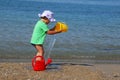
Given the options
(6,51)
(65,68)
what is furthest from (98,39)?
(65,68)

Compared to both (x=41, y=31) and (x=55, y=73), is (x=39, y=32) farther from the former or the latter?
(x=55, y=73)

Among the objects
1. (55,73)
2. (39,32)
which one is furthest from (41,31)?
(55,73)

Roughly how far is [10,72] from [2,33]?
409 inches

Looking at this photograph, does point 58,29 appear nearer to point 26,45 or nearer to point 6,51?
point 6,51

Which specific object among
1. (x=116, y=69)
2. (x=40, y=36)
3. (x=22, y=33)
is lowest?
(x=22, y=33)

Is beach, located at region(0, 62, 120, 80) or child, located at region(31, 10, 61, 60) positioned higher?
child, located at region(31, 10, 61, 60)

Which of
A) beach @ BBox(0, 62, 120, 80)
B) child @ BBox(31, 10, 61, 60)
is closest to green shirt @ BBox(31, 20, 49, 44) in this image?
child @ BBox(31, 10, 61, 60)

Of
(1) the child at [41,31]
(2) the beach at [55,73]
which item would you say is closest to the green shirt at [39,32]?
(1) the child at [41,31]

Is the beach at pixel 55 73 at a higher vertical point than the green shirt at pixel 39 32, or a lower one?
lower

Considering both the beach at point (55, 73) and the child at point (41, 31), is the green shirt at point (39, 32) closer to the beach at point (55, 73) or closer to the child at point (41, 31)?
the child at point (41, 31)

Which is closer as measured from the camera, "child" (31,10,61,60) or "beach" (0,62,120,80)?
"beach" (0,62,120,80)

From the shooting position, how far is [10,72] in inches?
405

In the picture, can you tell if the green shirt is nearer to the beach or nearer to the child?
the child

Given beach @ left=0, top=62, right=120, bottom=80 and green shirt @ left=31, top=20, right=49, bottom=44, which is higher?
A: green shirt @ left=31, top=20, right=49, bottom=44
